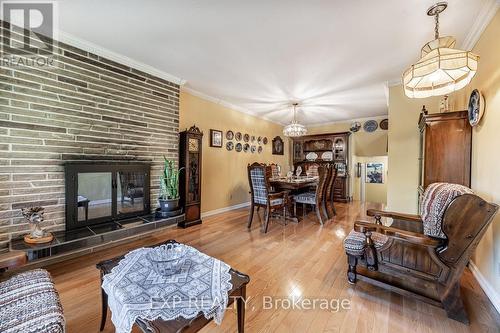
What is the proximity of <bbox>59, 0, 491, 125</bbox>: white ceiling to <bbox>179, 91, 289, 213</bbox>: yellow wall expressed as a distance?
715mm

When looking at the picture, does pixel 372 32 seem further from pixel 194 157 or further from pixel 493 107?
pixel 194 157

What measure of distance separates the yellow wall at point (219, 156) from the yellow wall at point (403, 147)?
320 cm

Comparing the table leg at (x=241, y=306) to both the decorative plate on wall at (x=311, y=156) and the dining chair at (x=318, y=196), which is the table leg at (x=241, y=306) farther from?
the decorative plate on wall at (x=311, y=156)

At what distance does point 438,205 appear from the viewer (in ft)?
5.39

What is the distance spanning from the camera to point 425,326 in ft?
4.86

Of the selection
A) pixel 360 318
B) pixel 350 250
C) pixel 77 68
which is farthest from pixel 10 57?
pixel 360 318

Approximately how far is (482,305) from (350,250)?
105 centimetres

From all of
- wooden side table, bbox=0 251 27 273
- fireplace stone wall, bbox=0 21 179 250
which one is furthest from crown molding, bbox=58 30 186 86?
wooden side table, bbox=0 251 27 273

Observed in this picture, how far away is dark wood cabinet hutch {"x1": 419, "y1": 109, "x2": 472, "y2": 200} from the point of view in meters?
2.26

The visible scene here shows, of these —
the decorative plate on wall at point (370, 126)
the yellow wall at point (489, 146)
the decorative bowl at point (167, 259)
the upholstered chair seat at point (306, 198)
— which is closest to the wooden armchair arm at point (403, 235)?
the yellow wall at point (489, 146)

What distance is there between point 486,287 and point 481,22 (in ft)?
7.99

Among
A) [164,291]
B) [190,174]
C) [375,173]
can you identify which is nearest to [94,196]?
[190,174]

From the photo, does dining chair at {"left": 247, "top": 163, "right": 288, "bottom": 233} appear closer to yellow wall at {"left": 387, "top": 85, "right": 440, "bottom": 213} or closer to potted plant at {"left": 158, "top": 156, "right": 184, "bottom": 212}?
potted plant at {"left": 158, "top": 156, "right": 184, "bottom": 212}

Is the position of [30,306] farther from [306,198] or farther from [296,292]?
[306,198]
